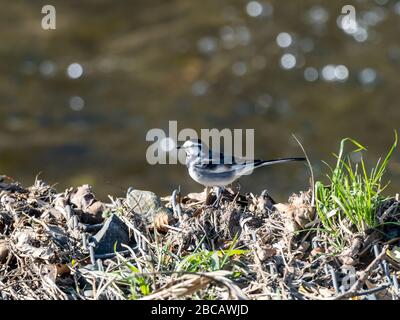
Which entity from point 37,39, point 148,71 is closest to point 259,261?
point 148,71

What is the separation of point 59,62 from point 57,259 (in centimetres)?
948

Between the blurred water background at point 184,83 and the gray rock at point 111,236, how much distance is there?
254 inches

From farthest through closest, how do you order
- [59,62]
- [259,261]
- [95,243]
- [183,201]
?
[59,62] < [183,201] < [95,243] < [259,261]

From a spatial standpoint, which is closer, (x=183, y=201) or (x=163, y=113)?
(x=183, y=201)

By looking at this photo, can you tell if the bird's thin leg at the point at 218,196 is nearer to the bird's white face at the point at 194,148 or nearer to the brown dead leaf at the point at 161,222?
the brown dead leaf at the point at 161,222

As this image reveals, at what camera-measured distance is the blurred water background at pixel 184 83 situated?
11938mm

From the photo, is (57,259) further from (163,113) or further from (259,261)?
(163,113)

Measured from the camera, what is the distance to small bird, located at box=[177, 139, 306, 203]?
5.55 meters

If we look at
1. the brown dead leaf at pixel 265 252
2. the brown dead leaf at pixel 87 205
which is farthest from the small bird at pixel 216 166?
the brown dead leaf at pixel 265 252

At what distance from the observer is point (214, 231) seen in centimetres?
458

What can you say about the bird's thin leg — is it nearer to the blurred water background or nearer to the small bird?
the small bird

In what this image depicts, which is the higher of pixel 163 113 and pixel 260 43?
pixel 260 43

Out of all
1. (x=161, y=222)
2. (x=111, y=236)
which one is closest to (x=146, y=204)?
(x=161, y=222)
